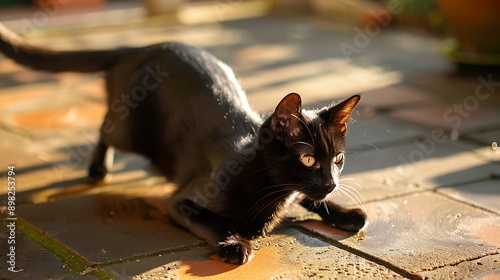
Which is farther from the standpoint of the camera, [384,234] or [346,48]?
[346,48]

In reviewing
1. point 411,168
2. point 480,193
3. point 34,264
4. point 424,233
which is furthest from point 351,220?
point 34,264

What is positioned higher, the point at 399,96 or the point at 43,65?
the point at 43,65

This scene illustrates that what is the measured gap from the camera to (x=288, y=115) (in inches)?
120

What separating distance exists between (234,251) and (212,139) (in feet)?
2.17

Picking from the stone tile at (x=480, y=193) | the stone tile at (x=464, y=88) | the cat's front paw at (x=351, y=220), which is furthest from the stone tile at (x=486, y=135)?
the cat's front paw at (x=351, y=220)

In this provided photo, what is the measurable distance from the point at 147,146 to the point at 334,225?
108 centimetres

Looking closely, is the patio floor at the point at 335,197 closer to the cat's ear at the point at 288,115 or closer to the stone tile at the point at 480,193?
the stone tile at the point at 480,193

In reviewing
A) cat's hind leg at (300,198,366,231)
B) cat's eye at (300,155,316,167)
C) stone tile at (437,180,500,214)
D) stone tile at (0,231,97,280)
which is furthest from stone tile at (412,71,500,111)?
stone tile at (0,231,97,280)

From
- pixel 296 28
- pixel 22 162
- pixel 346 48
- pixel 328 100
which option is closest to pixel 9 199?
pixel 22 162

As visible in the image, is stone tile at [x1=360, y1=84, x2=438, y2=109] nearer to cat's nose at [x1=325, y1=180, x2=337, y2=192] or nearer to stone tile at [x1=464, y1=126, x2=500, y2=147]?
stone tile at [x1=464, y1=126, x2=500, y2=147]

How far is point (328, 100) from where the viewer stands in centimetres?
575

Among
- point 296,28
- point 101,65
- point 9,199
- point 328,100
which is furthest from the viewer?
point 296,28

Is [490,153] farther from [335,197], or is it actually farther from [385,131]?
[335,197]

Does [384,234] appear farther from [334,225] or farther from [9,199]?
[9,199]
